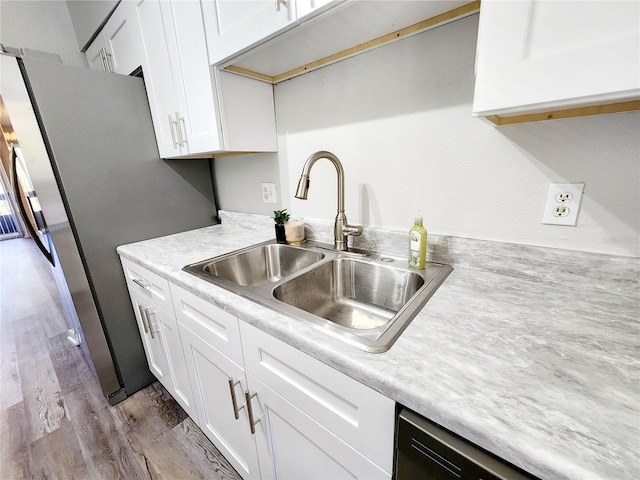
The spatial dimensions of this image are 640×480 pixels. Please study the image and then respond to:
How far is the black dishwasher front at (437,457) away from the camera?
1.16 ft

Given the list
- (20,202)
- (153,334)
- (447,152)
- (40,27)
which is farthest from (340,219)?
(40,27)

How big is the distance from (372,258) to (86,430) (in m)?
1.66

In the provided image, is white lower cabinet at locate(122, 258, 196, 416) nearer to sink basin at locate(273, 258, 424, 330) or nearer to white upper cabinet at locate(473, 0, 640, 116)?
sink basin at locate(273, 258, 424, 330)

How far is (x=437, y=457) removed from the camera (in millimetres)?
400

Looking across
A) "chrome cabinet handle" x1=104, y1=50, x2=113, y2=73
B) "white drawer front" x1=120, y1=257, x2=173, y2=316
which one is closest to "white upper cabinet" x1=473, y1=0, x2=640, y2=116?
"white drawer front" x1=120, y1=257, x2=173, y2=316

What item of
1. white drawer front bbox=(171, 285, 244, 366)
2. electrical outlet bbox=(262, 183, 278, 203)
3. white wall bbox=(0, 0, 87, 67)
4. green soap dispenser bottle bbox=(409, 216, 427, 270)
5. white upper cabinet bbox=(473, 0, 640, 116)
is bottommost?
white drawer front bbox=(171, 285, 244, 366)

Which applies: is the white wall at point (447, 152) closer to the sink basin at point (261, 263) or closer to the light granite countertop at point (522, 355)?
the light granite countertop at point (522, 355)

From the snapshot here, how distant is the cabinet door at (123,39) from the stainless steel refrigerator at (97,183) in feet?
0.48

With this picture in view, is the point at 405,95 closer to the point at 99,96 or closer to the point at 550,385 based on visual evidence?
the point at 550,385

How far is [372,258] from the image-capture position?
987 millimetres

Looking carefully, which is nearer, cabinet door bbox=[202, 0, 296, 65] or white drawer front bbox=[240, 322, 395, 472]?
white drawer front bbox=[240, 322, 395, 472]

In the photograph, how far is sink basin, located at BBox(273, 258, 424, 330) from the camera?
884 millimetres

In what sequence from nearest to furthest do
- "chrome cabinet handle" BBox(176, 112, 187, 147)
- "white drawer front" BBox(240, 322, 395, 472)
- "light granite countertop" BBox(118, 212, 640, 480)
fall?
"light granite countertop" BBox(118, 212, 640, 480) → "white drawer front" BBox(240, 322, 395, 472) → "chrome cabinet handle" BBox(176, 112, 187, 147)

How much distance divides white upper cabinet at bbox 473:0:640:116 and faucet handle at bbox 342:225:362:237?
1.88 ft
